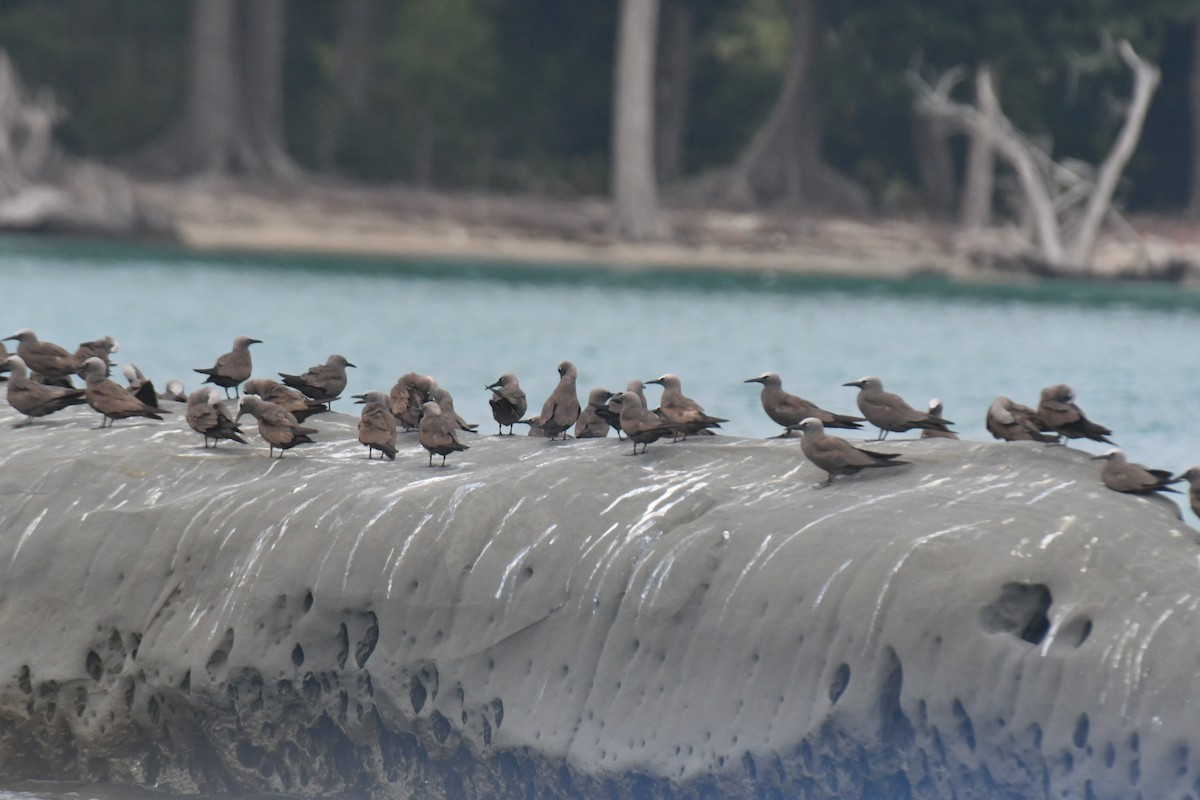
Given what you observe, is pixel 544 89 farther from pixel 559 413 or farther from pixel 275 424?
pixel 275 424

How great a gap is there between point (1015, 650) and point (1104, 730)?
48cm

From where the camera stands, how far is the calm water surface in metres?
24.8

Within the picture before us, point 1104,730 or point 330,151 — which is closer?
point 1104,730

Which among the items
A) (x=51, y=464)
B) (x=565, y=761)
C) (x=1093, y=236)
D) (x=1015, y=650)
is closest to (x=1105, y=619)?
(x=1015, y=650)

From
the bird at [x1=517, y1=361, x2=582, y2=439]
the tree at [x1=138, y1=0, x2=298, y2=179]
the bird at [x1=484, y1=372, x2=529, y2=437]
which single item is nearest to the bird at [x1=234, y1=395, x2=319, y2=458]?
the bird at [x1=517, y1=361, x2=582, y2=439]

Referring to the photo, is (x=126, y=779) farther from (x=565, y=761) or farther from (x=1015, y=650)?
(x=1015, y=650)

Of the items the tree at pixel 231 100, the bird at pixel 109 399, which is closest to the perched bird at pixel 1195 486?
the bird at pixel 109 399

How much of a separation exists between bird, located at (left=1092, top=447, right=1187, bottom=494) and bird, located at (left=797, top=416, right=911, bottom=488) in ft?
3.55

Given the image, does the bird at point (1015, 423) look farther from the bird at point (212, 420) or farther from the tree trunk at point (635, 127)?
the tree trunk at point (635, 127)

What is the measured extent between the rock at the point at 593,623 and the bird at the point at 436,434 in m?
0.16

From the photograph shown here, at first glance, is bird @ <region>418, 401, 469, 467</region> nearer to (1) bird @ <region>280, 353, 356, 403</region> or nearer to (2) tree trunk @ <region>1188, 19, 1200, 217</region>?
(1) bird @ <region>280, 353, 356, 403</region>

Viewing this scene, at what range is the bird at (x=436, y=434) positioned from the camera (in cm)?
1002

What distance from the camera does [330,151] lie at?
5556cm

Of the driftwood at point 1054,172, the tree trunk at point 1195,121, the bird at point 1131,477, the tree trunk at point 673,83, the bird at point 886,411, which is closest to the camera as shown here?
the bird at point 1131,477
